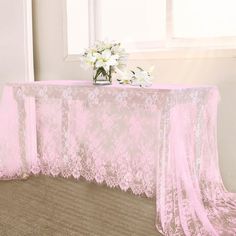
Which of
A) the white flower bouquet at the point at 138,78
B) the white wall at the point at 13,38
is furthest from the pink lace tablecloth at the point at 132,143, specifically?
the white wall at the point at 13,38

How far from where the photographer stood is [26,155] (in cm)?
388

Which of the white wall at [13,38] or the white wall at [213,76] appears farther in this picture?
the white wall at [13,38]

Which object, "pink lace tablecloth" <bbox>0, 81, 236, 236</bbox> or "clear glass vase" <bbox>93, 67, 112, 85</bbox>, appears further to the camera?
"clear glass vase" <bbox>93, 67, 112, 85</bbox>

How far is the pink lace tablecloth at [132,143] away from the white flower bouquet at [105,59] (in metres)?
0.16

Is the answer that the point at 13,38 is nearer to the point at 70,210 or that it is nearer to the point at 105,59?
the point at 105,59

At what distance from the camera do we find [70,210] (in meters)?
2.98

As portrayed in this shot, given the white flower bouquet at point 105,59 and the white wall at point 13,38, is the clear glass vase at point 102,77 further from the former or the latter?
the white wall at point 13,38

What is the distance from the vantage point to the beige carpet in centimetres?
262

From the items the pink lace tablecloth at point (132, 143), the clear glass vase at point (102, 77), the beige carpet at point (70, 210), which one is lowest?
the beige carpet at point (70, 210)

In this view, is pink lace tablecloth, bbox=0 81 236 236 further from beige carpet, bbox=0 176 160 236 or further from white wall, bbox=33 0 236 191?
white wall, bbox=33 0 236 191

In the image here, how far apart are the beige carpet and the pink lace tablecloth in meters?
0.13

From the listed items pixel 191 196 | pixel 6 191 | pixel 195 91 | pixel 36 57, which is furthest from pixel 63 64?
pixel 191 196

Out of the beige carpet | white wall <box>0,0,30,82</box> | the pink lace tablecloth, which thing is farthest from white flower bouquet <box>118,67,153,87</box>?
white wall <box>0,0,30,82</box>

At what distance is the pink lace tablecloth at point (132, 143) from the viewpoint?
2.63 m
